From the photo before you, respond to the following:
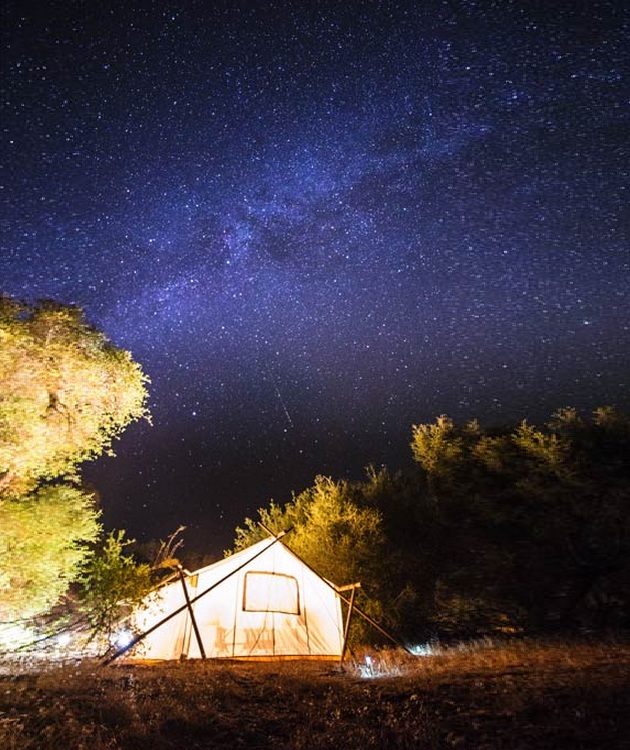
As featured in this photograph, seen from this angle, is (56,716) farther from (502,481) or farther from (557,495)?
(502,481)

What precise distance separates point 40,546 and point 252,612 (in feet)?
22.9

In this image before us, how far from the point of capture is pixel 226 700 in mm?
7660

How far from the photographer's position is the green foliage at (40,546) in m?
14.7

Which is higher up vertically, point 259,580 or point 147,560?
point 147,560

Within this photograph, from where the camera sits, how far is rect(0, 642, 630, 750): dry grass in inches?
211

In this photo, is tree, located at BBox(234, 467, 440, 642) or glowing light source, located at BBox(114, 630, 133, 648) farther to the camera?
tree, located at BBox(234, 467, 440, 642)

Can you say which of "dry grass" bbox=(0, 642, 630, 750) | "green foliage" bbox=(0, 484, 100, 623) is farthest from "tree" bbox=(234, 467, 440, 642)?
"dry grass" bbox=(0, 642, 630, 750)

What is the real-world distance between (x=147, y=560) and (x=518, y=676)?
55046 mm

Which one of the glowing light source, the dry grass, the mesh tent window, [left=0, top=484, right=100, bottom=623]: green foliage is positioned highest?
[left=0, top=484, right=100, bottom=623]: green foliage

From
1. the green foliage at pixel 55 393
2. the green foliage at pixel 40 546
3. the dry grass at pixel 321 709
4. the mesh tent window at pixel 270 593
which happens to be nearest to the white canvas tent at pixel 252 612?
the mesh tent window at pixel 270 593

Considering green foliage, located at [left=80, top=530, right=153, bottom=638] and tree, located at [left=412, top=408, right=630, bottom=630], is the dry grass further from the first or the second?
tree, located at [left=412, top=408, right=630, bottom=630]

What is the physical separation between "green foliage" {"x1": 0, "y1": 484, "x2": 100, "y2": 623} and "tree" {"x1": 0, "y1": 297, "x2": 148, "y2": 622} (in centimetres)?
3

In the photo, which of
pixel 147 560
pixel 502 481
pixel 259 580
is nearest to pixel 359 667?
pixel 259 580

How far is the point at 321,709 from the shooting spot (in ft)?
22.7
